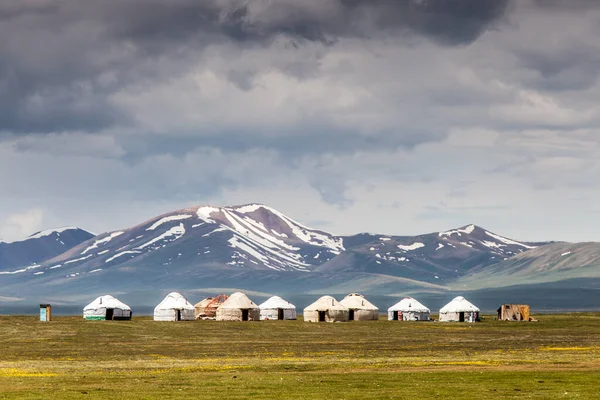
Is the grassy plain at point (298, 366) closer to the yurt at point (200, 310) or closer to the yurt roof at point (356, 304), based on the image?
the yurt roof at point (356, 304)

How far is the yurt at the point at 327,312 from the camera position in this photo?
16775 cm

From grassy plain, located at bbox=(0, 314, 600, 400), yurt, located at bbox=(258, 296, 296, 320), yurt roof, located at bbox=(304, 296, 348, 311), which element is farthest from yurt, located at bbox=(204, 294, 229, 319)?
grassy plain, located at bbox=(0, 314, 600, 400)

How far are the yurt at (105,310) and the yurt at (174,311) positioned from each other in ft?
18.8

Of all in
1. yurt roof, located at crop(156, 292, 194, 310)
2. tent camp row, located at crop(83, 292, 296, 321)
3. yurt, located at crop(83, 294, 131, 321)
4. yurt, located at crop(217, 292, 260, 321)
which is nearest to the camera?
yurt, located at crop(83, 294, 131, 321)

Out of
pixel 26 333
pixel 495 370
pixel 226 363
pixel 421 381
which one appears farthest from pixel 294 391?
pixel 26 333

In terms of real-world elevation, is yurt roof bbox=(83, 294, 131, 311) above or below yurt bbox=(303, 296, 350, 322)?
above

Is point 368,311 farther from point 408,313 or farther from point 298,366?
point 298,366

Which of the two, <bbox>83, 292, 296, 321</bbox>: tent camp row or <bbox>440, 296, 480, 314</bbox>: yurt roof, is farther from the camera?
<bbox>440, 296, 480, 314</bbox>: yurt roof

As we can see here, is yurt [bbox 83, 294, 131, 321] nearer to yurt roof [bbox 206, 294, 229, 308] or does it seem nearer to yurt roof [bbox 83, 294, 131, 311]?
yurt roof [bbox 83, 294, 131, 311]

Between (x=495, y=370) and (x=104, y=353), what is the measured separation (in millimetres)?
35302

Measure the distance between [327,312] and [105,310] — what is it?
121 ft

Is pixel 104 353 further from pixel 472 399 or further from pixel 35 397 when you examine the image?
pixel 472 399

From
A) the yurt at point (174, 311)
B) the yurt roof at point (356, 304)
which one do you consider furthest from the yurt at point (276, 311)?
the yurt at point (174, 311)

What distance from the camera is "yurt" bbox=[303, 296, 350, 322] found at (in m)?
168
